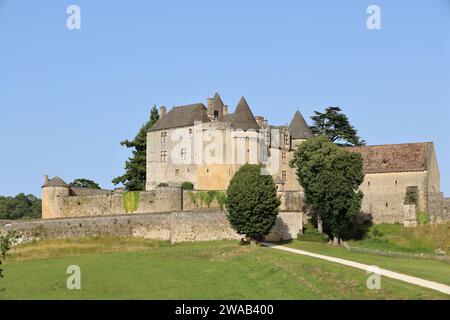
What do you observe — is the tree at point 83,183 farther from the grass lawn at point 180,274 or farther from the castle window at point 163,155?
the grass lawn at point 180,274

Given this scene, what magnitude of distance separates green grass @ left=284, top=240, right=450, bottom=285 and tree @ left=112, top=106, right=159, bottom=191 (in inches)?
792

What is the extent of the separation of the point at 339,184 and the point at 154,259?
13.9 metres

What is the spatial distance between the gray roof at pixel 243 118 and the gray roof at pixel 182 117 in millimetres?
2236

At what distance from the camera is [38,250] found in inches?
2120

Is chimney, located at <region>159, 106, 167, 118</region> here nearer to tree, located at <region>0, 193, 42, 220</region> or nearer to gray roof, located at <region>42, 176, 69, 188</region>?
gray roof, located at <region>42, 176, 69, 188</region>

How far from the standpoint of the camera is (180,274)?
41438 mm

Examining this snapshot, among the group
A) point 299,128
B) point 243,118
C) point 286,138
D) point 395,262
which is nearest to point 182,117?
point 243,118

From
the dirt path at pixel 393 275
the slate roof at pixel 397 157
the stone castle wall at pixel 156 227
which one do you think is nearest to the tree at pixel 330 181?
the stone castle wall at pixel 156 227

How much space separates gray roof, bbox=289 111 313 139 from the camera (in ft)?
222

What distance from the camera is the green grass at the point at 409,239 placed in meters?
54.2

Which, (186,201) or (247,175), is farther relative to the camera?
(186,201)

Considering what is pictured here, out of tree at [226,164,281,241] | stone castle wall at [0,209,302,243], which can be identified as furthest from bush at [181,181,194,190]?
tree at [226,164,281,241]

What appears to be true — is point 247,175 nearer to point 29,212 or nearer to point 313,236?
point 313,236
